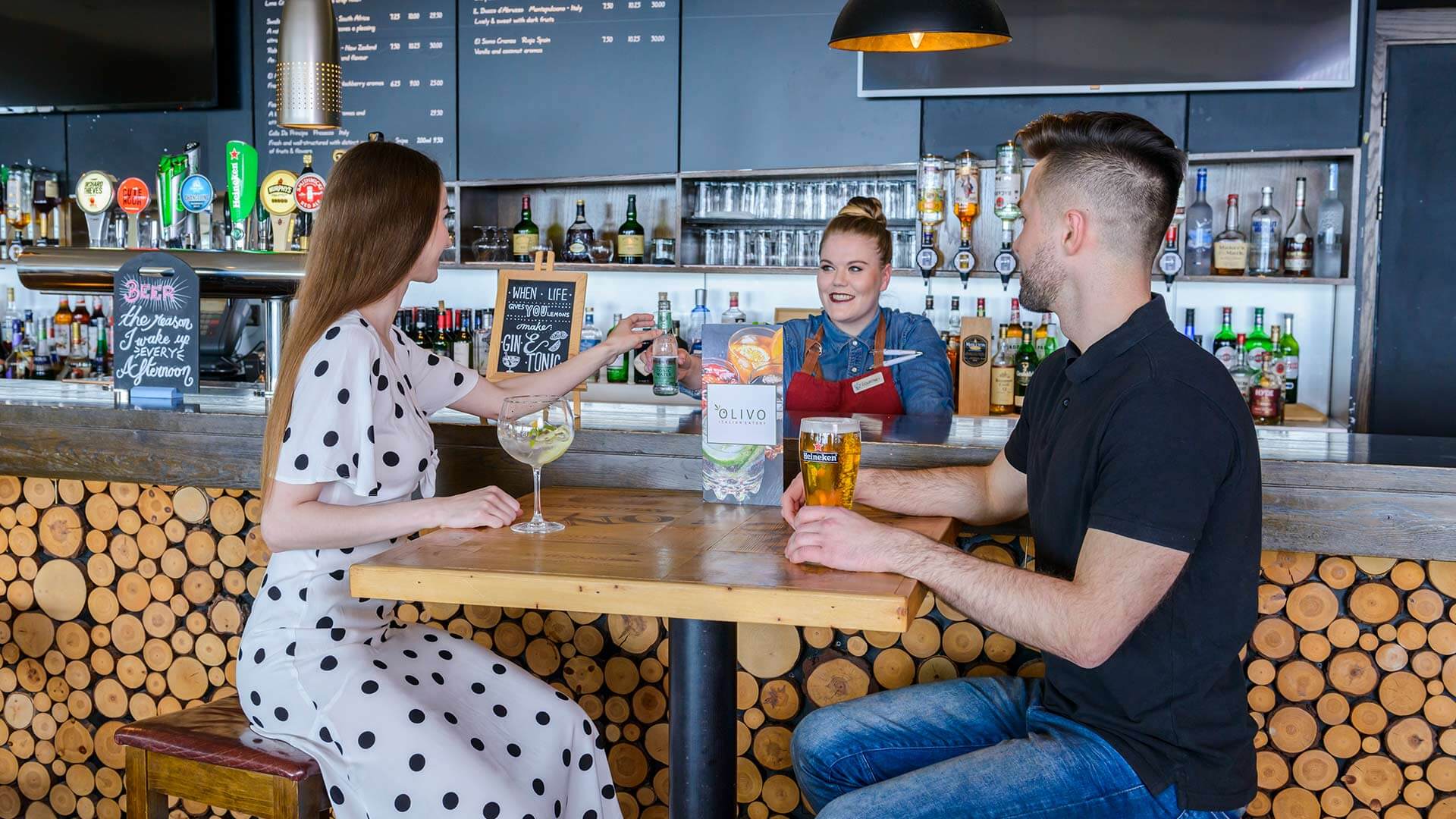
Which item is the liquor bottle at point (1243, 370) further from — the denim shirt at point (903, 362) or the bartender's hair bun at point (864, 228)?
the bartender's hair bun at point (864, 228)

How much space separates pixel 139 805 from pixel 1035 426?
4.39ft

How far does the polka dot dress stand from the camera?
5.11ft

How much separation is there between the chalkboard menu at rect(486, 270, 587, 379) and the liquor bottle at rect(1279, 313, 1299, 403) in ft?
8.81

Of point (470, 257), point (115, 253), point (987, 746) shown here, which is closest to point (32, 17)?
point (470, 257)

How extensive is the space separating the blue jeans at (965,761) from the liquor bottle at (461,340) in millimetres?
2951

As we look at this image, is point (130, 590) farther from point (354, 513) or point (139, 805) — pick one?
point (354, 513)

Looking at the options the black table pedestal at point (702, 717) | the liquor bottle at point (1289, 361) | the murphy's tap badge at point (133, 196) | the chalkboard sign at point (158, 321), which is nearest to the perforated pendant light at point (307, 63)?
the murphy's tap badge at point (133, 196)

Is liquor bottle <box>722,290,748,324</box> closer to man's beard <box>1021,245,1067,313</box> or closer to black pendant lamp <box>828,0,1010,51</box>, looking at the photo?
black pendant lamp <box>828,0,1010,51</box>

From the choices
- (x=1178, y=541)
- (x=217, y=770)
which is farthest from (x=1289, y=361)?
(x=217, y=770)

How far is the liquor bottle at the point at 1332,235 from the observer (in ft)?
12.6

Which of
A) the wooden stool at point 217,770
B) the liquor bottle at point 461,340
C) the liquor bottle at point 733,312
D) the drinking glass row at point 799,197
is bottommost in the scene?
the wooden stool at point 217,770

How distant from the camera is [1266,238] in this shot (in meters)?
3.89

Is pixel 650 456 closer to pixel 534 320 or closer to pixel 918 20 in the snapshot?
pixel 534 320

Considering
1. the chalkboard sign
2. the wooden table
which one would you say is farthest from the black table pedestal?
the chalkboard sign
